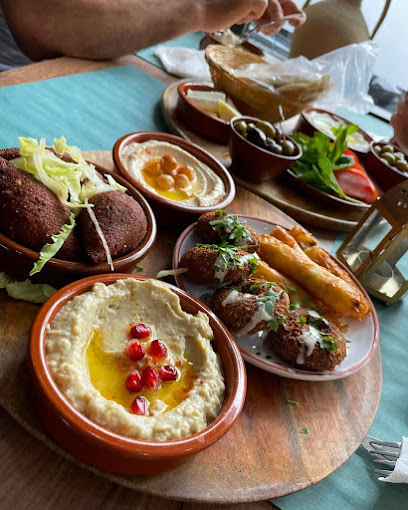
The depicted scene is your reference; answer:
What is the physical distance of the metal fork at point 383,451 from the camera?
1663 millimetres

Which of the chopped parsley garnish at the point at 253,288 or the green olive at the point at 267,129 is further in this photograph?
the green olive at the point at 267,129

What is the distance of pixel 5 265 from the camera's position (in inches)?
60.8

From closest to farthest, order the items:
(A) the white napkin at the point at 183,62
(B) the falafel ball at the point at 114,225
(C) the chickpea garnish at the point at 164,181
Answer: (B) the falafel ball at the point at 114,225
(C) the chickpea garnish at the point at 164,181
(A) the white napkin at the point at 183,62

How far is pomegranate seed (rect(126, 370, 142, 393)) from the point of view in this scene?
1.34 m

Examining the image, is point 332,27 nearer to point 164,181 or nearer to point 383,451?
point 164,181

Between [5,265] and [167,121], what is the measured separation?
212cm

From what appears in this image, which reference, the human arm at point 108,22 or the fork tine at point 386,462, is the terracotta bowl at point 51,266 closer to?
the fork tine at point 386,462

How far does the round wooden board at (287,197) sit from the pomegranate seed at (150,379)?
73.0 inches

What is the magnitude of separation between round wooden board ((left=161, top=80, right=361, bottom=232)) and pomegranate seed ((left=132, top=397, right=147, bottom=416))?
1.94 meters

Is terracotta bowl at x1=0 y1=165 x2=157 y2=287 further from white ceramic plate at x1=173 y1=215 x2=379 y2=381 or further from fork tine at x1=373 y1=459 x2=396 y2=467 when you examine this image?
fork tine at x1=373 y1=459 x2=396 y2=467

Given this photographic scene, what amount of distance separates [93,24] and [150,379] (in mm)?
2929

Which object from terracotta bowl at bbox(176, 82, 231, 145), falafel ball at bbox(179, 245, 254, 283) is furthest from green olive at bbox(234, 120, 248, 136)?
falafel ball at bbox(179, 245, 254, 283)

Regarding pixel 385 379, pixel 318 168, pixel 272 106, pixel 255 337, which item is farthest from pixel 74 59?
pixel 385 379

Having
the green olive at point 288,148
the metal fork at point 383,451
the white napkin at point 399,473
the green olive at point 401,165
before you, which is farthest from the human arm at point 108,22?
the white napkin at point 399,473
